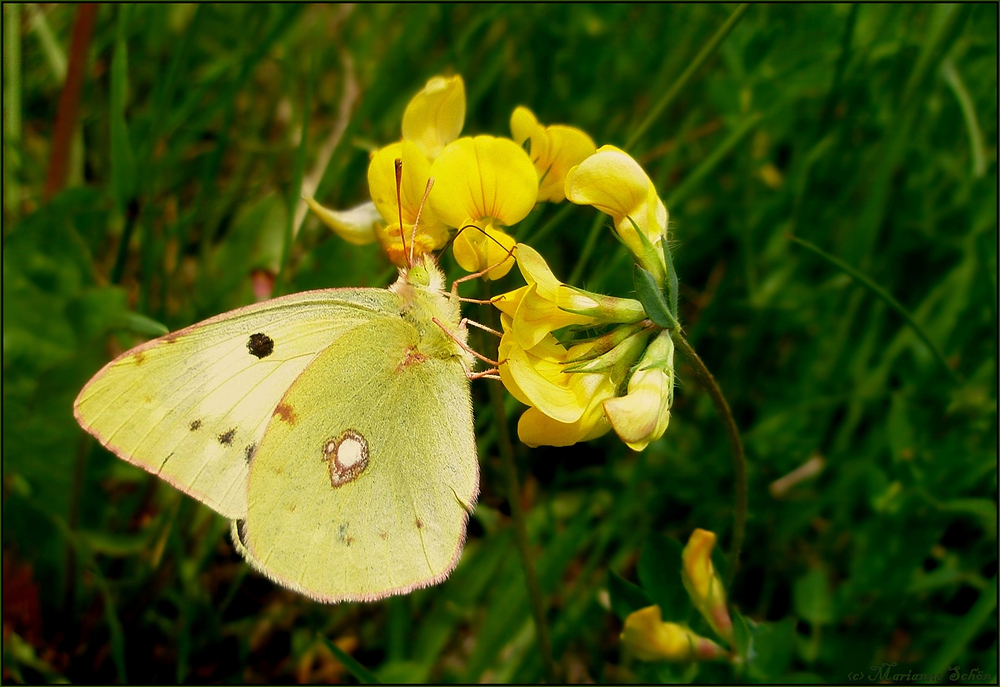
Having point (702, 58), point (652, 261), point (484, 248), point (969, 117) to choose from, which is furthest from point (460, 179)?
point (969, 117)

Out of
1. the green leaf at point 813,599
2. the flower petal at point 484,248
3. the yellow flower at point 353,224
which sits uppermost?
the flower petal at point 484,248

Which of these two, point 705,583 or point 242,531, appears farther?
point 242,531

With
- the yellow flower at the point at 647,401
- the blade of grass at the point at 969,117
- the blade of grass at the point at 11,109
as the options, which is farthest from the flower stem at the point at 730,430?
the blade of grass at the point at 11,109

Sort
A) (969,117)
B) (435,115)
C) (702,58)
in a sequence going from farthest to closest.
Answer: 1. (969,117)
2. (702,58)
3. (435,115)

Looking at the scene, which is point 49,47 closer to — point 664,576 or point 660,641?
point 664,576

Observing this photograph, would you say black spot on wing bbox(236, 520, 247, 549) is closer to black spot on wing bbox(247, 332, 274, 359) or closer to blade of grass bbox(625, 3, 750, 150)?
black spot on wing bbox(247, 332, 274, 359)

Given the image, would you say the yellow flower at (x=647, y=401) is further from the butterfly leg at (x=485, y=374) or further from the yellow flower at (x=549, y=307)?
the butterfly leg at (x=485, y=374)
